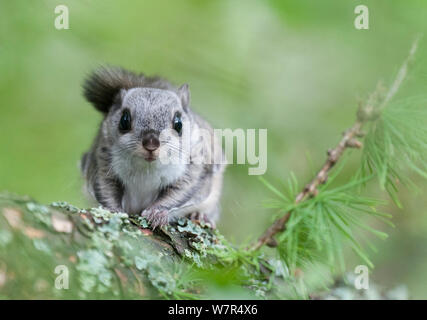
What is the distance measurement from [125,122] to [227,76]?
147 cm

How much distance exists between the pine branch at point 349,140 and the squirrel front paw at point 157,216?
2.27 feet

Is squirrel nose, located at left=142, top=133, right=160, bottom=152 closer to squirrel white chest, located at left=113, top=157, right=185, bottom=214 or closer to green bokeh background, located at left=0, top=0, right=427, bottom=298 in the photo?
squirrel white chest, located at left=113, top=157, right=185, bottom=214

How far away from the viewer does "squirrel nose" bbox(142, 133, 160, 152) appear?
2.80 meters

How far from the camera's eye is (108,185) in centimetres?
329

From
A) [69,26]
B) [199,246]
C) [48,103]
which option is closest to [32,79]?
[48,103]

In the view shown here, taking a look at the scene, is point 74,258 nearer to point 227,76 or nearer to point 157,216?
point 157,216

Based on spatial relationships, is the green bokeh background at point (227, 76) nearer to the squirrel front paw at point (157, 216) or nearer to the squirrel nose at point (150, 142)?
the squirrel front paw at point (157, 216)

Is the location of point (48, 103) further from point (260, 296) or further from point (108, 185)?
point (260, 296)

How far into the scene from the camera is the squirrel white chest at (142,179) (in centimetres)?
316

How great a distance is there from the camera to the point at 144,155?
2.84 meters

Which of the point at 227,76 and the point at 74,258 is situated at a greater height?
the point at 227,76

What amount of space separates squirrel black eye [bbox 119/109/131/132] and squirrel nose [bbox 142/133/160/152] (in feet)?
0.89

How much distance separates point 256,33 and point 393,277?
8.82ft

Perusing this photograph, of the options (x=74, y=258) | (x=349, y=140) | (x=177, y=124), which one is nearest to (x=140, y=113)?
(x=177, y=124)
